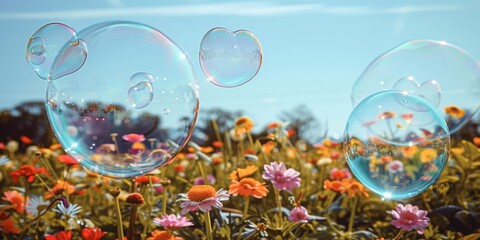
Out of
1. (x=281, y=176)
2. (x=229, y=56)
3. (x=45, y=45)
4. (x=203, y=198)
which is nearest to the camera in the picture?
(x=203, y=198)

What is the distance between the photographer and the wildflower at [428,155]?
236cm

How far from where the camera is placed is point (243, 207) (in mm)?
2662

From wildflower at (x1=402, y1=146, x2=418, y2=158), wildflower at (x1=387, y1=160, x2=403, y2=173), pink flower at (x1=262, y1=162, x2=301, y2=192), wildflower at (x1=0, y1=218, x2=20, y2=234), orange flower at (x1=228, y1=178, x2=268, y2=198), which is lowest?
wildflower at (x1=0, y1=218, x2=20, y2=234)

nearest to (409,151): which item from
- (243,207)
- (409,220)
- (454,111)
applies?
(409,220)

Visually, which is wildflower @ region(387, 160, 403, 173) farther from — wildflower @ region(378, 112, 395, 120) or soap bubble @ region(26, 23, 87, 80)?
soap bubble @ region(26, 23, 87, 80)

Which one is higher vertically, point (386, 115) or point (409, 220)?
point (386, 115)

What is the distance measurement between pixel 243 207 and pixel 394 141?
2.57ft

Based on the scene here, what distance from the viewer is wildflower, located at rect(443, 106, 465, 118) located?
12.1 ft

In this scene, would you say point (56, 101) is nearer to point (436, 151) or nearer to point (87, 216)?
point (87, 216)

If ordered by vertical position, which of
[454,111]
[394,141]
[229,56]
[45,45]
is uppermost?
[45,45]

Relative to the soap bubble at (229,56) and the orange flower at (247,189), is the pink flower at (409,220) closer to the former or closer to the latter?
the orange flower at (247,189)

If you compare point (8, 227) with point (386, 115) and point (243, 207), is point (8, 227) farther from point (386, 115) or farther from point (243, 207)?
point (386, 115)

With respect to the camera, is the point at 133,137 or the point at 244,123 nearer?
the point at 133,137

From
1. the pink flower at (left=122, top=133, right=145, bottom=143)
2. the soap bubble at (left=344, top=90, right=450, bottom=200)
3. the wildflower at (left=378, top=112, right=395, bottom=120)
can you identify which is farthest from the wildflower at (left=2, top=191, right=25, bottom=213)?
the wildflower at (left=378, top=112, right=395, bottom=120)
